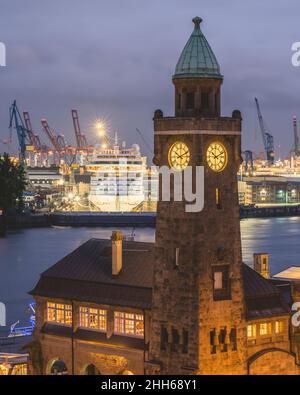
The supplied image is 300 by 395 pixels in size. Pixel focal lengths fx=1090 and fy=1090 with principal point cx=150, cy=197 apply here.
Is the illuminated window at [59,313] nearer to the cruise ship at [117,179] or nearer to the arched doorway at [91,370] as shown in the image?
the arched doorway at [91,370]

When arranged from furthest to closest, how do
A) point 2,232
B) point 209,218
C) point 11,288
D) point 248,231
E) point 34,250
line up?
point 248,231 < point 2,232 < point 34,250 < point 11,288 < point 209,218

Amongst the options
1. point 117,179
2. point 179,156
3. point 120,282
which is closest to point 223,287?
point 179,156

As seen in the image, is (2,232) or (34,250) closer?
(34,250)

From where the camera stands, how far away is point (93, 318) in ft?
76.1

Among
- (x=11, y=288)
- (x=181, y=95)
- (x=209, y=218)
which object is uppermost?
(x=181, y=95)

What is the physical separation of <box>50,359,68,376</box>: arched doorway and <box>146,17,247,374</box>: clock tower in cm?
396

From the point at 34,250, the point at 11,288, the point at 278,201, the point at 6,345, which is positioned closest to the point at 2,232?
the point at 34,250

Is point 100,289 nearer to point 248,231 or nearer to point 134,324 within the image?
point 134,324

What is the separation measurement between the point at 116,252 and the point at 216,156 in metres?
4.22

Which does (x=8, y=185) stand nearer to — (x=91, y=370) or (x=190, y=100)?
(x=91, y=370)

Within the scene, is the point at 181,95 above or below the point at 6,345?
above

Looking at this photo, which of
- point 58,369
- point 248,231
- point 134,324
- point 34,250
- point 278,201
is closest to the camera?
point 134,324

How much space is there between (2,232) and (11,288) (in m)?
42.1

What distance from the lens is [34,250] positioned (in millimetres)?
72125
